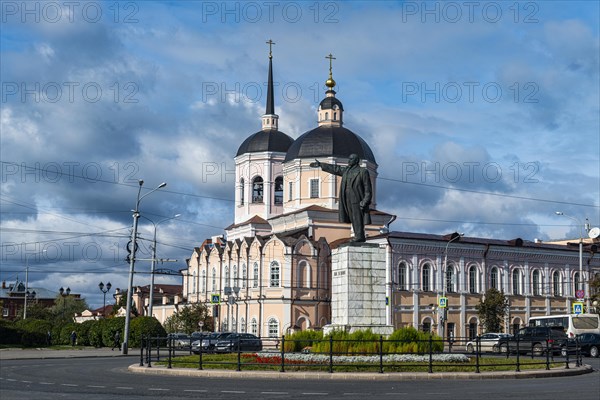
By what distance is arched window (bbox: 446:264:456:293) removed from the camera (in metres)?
68.9

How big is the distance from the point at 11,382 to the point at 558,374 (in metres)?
16.3

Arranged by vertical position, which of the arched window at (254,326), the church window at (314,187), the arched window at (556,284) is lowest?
the arched window at (254,326)

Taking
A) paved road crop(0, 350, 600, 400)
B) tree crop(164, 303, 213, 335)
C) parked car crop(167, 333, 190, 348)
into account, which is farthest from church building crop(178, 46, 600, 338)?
paved road crop(0, 350, 600, 400)

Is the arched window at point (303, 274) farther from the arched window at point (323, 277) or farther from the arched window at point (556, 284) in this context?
the arched window at point (556, 284)

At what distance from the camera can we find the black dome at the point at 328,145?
7269 centimetres

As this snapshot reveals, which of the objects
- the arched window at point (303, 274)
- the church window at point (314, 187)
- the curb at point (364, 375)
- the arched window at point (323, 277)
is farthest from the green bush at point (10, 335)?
the curb at point (364, 375)

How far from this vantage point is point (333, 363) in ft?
84.2

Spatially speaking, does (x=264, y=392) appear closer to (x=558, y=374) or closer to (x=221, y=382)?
(x=221, y=382)

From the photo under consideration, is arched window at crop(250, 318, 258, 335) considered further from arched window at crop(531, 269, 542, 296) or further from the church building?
arched window at crop(531, 269, 542, 296)

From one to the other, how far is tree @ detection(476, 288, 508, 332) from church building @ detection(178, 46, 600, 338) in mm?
1505

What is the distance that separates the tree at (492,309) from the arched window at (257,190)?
23.7 metres

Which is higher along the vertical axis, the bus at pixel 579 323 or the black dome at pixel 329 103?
the black dome at pixel 329 103

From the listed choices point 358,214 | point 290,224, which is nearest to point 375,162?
point 290,224

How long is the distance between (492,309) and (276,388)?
5016 centimetres
